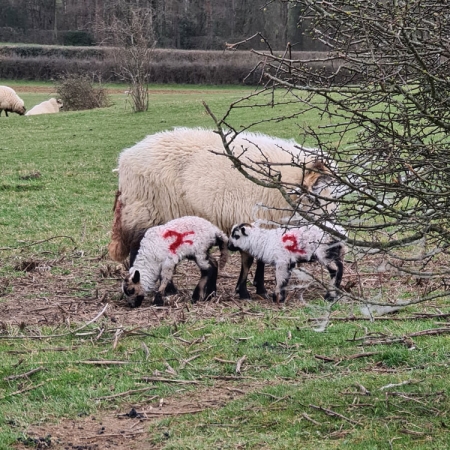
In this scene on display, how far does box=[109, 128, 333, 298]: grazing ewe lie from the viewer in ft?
29.6

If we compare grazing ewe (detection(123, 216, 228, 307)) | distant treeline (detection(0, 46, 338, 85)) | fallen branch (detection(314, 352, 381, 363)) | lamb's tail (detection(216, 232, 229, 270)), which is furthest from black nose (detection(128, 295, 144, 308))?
distant treeline (detection(0, 46, 338, 85))

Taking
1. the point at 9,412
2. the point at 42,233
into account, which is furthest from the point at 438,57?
the point at 42,233

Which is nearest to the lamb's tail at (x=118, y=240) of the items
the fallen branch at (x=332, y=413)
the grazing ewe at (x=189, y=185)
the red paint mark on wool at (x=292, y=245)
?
the grazing ewe at (x=189, y=185)

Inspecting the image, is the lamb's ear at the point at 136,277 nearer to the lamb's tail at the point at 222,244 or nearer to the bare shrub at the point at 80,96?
the lamb's tail at the point at 222,244

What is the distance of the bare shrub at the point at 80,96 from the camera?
35.6m

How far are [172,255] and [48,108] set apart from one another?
2896 centimetres

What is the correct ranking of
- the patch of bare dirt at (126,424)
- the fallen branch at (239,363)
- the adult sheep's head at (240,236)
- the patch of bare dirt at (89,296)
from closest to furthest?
the patch of bare dirt at (126,424) < the fallen branch at (239,363) < the patch of bare dirt at (89,296) < the adult sheep's head at (240,236)

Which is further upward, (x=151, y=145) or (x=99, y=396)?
(x=151, y=145)

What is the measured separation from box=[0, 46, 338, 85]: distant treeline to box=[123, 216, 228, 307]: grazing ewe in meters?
36.8

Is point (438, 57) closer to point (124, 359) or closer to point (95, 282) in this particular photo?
point (124, 359)

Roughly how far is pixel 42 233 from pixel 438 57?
8798 millimetres

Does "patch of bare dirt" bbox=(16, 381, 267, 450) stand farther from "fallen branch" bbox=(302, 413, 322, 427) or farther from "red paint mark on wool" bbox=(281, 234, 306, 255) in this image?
"red paint mark on wool" bbox=(281, 234, 306, 255)

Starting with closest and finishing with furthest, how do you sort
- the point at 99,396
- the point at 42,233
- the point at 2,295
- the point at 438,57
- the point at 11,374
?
the point at 438,57 < the point at 99,396 < the point at 11,374 < the point at 2,295 < the point at 42,233

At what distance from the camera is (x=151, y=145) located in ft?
30.7
